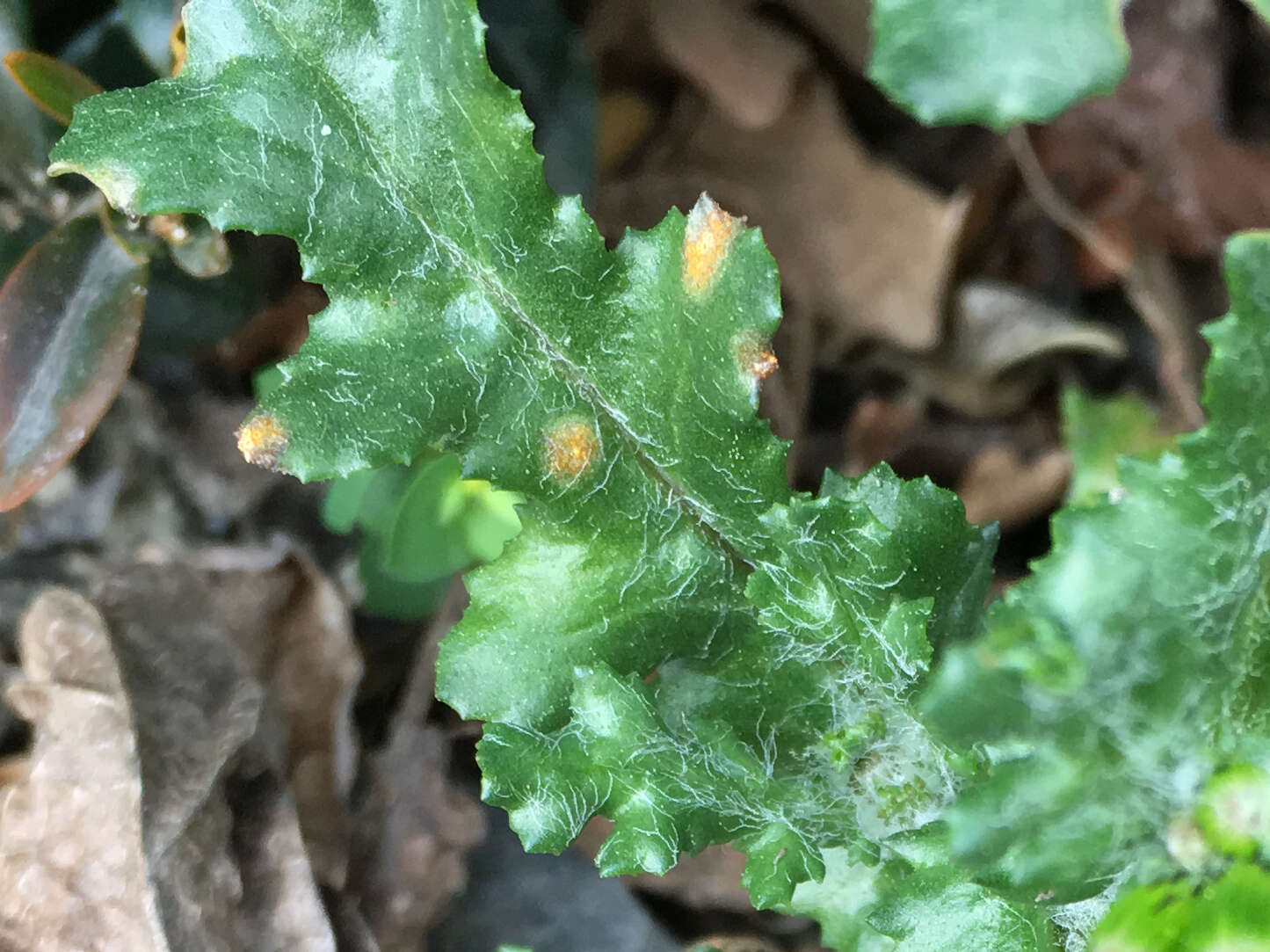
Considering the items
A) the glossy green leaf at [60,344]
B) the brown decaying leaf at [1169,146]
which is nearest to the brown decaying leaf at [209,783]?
the glossy green leaf at [60,344]

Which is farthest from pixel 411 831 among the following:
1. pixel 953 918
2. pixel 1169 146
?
pixel 1169 146

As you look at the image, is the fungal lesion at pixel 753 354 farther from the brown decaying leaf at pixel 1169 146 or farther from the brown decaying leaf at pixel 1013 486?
the brown decaying leaf at pixel 1169 146

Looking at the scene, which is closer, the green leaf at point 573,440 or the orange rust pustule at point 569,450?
the green leaf at point 573,440

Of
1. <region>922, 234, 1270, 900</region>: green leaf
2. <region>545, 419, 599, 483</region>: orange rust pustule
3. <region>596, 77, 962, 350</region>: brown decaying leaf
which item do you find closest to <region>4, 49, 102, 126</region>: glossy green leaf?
<region>545, 419, 599, 483</region>: orange rust pustule

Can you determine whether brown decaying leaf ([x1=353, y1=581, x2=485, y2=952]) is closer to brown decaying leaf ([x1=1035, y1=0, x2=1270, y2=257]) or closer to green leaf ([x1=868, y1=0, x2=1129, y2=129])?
green leaf ([x1=868, y1=0, x2=1129, y2=129])

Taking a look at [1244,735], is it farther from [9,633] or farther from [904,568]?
[9,633]

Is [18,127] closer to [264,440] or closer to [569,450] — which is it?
[264,440]
